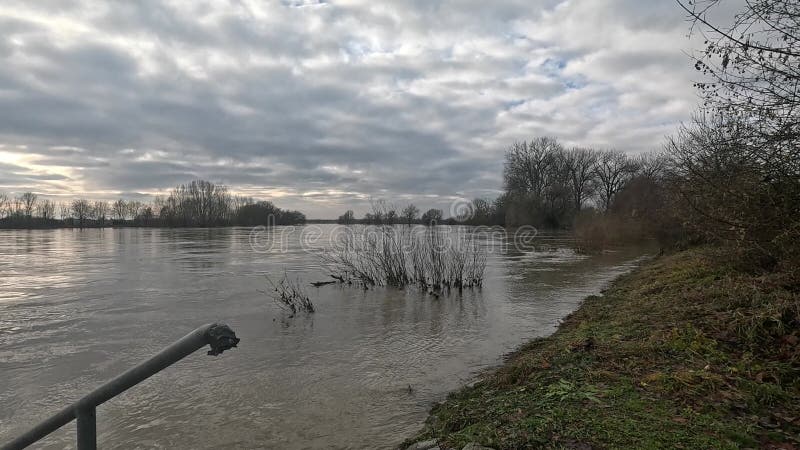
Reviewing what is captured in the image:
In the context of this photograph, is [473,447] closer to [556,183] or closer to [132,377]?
[132,377]

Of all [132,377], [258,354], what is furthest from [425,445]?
[258,354]

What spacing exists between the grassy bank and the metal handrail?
257 centimetres

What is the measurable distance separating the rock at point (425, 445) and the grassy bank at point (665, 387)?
12 centimetres

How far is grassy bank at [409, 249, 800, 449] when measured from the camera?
11.3ft

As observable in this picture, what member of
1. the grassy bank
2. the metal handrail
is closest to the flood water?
the grassy bank

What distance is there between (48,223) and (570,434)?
138 m

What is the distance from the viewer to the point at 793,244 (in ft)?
20.2

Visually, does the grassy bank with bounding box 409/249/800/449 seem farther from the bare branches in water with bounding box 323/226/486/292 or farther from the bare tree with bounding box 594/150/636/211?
the bare tree with bounding box 594/150/636/211

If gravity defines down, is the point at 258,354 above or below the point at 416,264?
below

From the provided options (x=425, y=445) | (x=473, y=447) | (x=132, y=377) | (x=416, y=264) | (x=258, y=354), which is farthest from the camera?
(x=416, y=264)

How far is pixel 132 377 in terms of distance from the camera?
189 centimetres

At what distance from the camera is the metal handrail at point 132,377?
1783mm

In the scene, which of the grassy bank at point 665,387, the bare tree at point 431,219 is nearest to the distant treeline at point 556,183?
the bare tree at point 431,219

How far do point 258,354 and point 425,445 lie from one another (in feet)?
19.9
